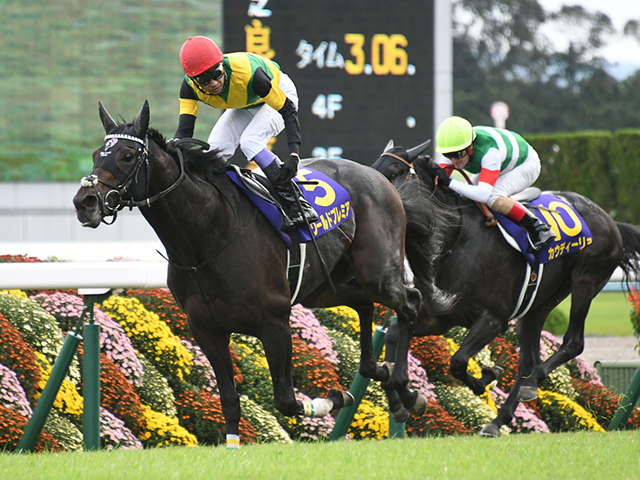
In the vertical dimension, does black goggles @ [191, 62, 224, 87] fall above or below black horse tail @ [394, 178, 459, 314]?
above

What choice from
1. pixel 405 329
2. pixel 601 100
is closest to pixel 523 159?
pixel 405 329

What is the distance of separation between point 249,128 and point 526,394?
244 cm

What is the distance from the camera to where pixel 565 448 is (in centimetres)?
431

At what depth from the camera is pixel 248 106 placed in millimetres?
4398

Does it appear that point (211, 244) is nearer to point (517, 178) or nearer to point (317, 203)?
point (317, 203)

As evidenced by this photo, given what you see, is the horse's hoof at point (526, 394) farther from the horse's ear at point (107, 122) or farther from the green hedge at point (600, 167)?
the green hedge at point (600, 167)

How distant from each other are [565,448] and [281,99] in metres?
2.09

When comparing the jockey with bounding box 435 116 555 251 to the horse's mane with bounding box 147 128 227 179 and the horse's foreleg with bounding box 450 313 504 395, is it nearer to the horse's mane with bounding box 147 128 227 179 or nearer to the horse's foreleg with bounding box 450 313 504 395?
the horse's foreleg with bounding box 450 313 504 395

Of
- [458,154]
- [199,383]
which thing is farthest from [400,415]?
[458,154]

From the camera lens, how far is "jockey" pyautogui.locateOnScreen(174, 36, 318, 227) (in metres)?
4.07

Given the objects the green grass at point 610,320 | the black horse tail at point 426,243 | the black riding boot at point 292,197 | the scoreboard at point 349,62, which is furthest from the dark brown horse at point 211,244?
the green grass at point 610,320

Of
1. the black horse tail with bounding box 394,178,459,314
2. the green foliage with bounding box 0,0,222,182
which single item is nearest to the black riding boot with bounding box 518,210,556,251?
the black horse tail with bounding box 394,178,459,314

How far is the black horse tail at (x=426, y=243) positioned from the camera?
529cm

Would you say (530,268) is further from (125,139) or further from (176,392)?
(125,139)
